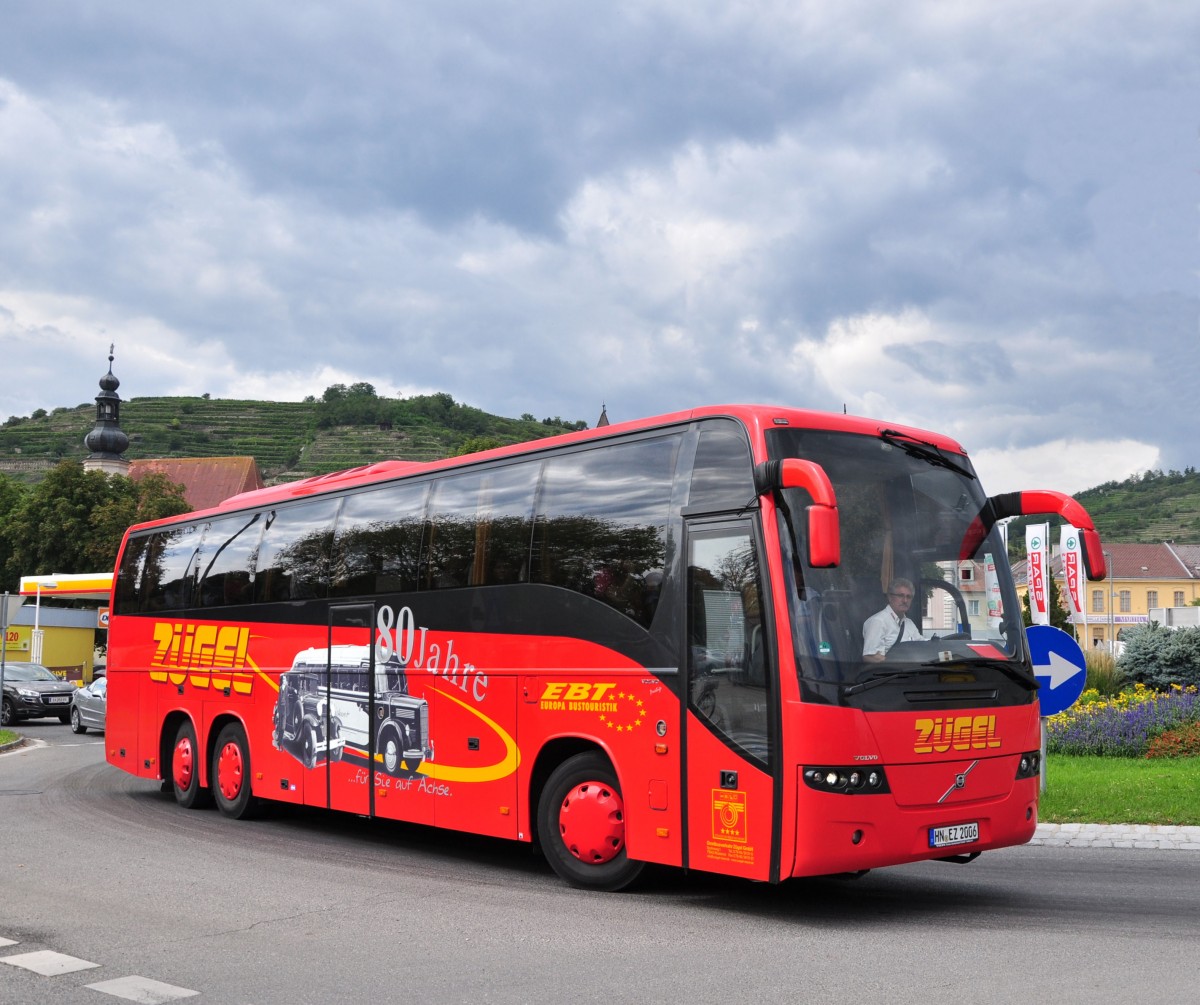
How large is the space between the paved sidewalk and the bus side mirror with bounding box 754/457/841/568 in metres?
5.92

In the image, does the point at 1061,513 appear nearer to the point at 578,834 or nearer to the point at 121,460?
the point at 578,834

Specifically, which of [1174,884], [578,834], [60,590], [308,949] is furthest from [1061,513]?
[60,590]

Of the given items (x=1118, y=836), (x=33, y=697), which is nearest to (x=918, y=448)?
(x=1118, y=836)

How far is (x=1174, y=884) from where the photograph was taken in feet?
32.0

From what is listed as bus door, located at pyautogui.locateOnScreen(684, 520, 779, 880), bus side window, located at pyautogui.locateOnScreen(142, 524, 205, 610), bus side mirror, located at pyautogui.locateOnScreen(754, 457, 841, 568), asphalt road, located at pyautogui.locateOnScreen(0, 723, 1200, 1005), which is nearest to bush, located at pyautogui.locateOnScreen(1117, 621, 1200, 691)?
asphalt road, located at pyautogui.locateOnScreen(0, 723, 1200, 1005)

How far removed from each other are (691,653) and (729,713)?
1.75ft

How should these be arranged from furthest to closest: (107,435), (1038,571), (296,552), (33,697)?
(107,435), (33,697), (1038,571), (296,552)

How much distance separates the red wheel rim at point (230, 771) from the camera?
47.4 ft

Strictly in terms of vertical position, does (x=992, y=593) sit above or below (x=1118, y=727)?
above

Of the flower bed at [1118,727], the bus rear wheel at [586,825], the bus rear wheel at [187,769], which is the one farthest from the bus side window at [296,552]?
the flower bed at [1118,727]

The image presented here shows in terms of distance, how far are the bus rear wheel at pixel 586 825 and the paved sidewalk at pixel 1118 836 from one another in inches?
197

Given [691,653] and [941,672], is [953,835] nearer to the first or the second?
[941,672]

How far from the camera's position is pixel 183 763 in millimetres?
15633

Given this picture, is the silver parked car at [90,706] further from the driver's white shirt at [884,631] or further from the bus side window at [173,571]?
the driver's white shirt at [884,631]
